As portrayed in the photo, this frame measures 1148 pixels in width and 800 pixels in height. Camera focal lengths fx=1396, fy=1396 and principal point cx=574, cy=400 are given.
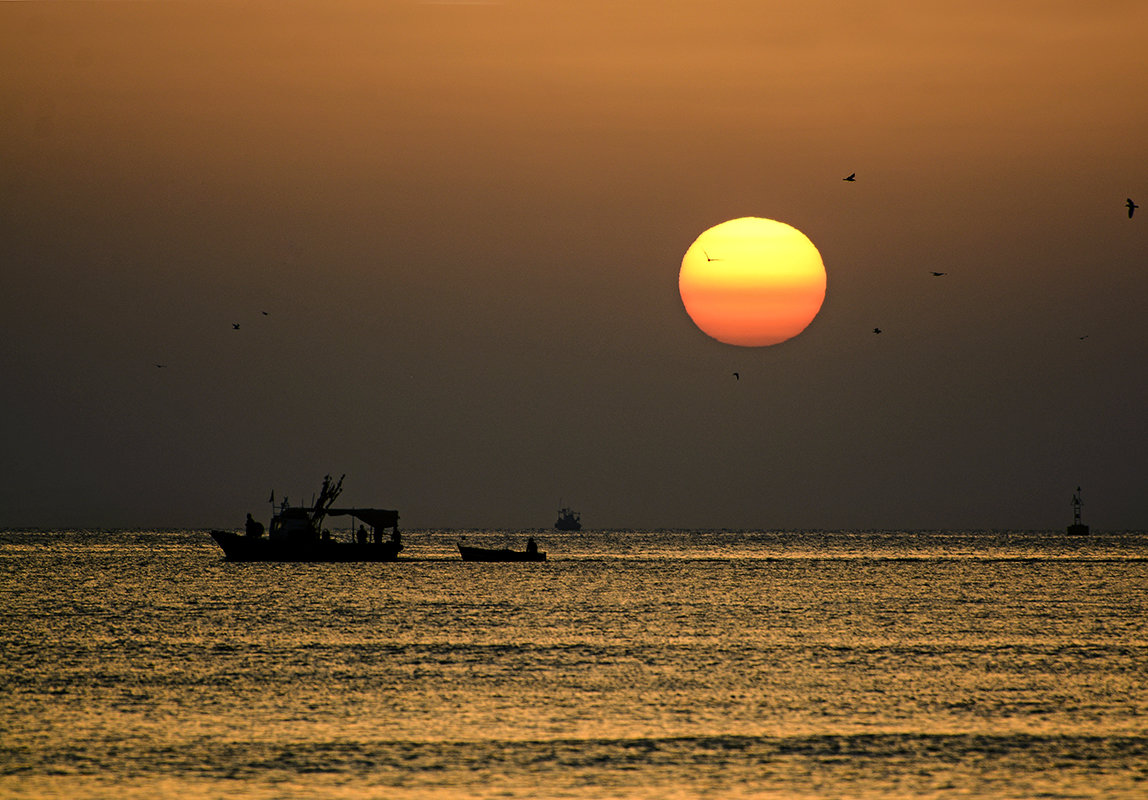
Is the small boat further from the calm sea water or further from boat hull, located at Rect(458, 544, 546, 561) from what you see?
the calm sea water

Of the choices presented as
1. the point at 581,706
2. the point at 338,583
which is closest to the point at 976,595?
the point at 338,583

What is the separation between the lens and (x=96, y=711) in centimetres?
4719

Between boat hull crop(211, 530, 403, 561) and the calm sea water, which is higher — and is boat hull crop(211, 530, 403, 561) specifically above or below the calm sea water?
above

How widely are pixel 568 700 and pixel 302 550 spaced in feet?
345

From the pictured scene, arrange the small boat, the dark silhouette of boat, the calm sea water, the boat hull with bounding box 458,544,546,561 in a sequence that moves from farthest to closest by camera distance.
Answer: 1. the boat hull with bounding box 458,544,546,561
2. the small boat
3. the dark silhouette of boat
4. the calm sea water

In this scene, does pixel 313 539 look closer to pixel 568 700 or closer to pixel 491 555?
pixel 491 555

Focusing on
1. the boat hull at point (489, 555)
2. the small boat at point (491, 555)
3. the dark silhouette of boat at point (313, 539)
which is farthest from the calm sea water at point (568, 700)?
the boat hull at point (489, 555)

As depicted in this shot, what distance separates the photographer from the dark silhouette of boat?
487 feet

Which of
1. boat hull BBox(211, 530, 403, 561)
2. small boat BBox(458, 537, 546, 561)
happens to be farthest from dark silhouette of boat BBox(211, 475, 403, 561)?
small boat BBox(458, 537, 546, 561)

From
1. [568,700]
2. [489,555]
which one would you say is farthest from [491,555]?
[568,700]

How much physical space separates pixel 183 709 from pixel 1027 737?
27.7 meters

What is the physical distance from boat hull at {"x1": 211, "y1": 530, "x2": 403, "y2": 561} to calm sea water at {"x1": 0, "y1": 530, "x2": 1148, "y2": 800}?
46284 mm

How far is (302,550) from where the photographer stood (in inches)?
5955

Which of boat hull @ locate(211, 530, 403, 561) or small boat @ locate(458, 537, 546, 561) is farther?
small boat @ locate(458, 537, 546, 561)
